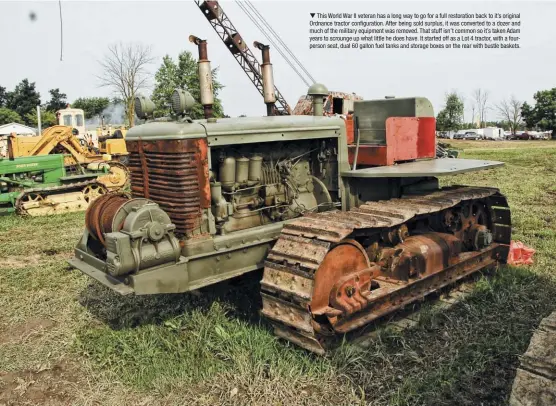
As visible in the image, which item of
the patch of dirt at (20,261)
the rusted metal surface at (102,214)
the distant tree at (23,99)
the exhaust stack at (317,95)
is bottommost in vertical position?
the patch of dirt at (20,261)

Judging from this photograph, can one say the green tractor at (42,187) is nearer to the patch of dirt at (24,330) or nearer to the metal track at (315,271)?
the patch of dirt at (24,330)

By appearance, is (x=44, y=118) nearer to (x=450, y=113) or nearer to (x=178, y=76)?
A: (x=178, y=76)

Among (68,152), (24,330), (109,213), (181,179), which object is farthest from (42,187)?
(181,179)

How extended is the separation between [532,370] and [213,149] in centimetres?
308

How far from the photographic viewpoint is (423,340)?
439 centimetres

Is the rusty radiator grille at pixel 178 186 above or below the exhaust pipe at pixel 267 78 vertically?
below

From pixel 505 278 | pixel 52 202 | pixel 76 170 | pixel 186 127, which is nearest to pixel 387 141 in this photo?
pixel 505 278

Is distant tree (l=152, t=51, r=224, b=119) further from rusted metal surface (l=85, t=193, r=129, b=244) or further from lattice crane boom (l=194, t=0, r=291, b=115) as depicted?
rusted metal surface (l=85, t=193, r=129, b=244)

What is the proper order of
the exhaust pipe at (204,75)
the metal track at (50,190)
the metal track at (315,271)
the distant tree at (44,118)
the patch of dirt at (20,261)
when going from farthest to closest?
the distant tree at (44,118) < the metal track at (50,190) < the patch of dirt at (20,261) < the exhaust pipe at (204,75) < the metal track at (315,271)

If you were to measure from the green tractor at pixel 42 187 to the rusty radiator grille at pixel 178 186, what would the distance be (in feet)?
27.3

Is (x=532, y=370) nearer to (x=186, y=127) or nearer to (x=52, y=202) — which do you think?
(x=186, y=127)

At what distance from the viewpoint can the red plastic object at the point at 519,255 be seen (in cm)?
636

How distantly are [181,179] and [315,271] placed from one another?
4.47 ft

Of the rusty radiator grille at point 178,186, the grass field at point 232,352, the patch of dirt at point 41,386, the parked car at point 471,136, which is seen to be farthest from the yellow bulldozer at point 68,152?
the parked car at point 471,136
